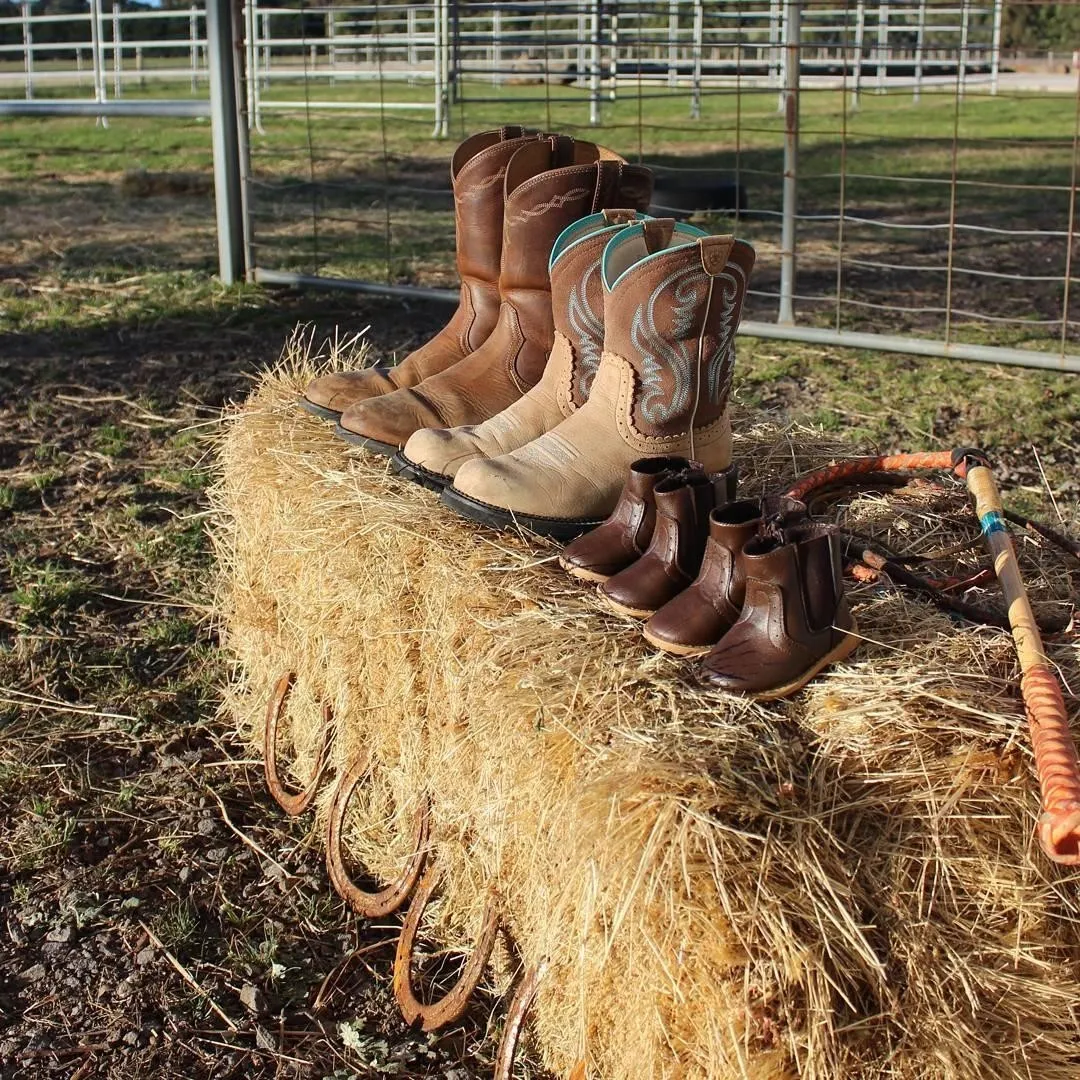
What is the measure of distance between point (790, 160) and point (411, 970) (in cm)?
393

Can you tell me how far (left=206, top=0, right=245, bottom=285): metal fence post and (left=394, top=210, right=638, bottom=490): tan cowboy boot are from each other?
422 cm

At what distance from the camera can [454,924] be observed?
230 centimetres

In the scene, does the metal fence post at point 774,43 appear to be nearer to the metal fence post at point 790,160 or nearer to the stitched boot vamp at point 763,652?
the metal fence post at point 790,160

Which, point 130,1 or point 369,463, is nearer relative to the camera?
point 369,463

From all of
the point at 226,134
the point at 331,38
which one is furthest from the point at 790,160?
the point at 331,38

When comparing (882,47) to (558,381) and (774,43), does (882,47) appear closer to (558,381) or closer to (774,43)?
(558,381)

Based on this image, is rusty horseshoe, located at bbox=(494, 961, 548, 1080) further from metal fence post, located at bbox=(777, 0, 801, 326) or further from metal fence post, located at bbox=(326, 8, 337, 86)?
metal fence post, located at bbox=(326, 8, 337, 86)

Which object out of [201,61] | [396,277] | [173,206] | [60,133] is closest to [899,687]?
[396,277]

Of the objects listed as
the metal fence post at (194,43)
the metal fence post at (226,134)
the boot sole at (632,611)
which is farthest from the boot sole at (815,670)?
the metal fence post at (194,43)

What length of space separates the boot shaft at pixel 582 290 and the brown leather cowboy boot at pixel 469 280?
1.11 feet

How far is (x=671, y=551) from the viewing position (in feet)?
6.10

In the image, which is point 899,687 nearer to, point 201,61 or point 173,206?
point 173,206

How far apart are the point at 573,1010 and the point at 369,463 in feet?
3.65

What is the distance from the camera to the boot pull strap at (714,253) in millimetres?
1992
